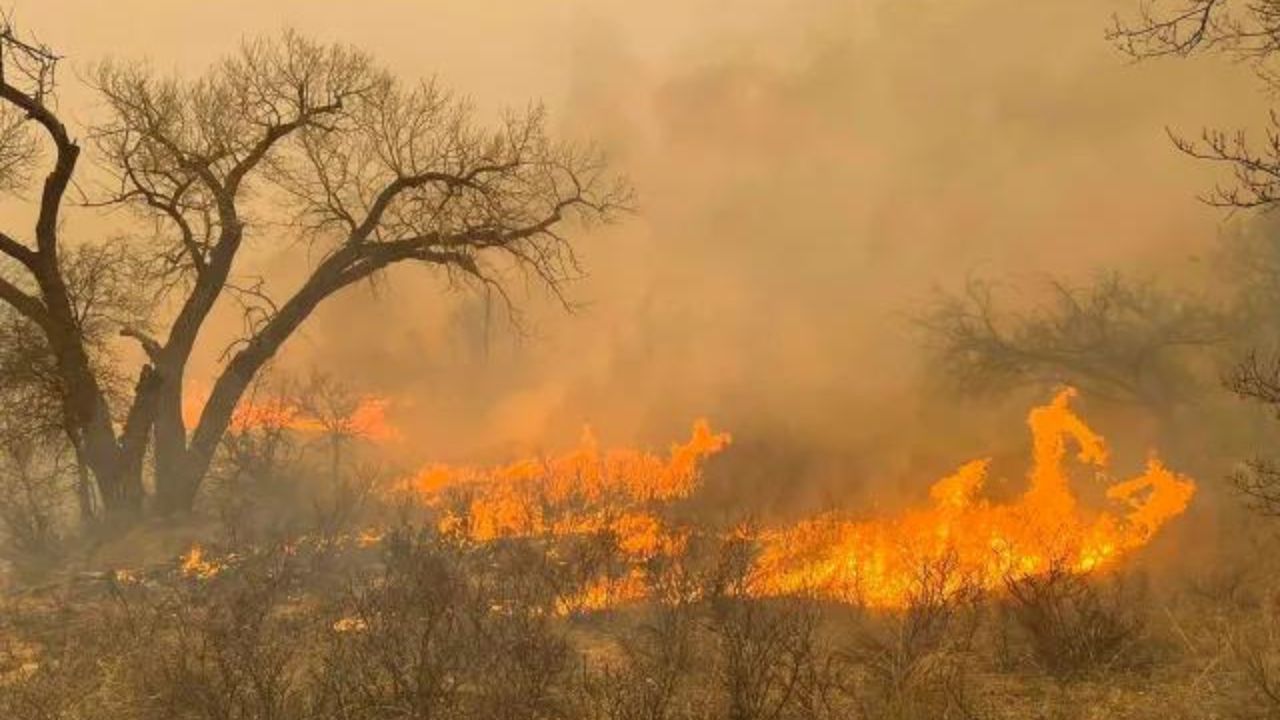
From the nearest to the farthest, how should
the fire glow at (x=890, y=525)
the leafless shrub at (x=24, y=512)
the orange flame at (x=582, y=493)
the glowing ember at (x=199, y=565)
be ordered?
the fire glow at (x=890, y=525)
the glowing ember at (x=199, y=565)
the orange flame at (x=582, y=493)
the leafless shrub at (x=24, y=512)

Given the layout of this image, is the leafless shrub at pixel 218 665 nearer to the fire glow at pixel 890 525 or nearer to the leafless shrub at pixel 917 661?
the fire glow at pixel 890 525

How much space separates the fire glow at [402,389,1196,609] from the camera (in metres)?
9.97

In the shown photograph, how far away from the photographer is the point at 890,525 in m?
12.3

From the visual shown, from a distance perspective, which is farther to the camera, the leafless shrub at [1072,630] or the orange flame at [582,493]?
the orange flame at [582,493]

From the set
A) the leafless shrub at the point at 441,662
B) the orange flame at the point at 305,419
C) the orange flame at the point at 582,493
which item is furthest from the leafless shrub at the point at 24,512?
the leafless shrub at the point at 441,662

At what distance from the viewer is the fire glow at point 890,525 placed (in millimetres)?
9969

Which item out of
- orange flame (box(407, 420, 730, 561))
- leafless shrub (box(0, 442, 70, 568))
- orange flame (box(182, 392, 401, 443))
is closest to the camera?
orange flame (box(407, 420, 730, 561))

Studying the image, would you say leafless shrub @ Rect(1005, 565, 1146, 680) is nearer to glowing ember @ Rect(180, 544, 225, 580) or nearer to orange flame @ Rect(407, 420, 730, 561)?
orange flame @ Rect(407, 420, 730, 561)

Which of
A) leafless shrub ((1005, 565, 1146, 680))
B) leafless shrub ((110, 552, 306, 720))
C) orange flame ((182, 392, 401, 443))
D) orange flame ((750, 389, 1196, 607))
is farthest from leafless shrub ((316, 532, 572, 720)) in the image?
orange flame ((182, 392, 401, 443))

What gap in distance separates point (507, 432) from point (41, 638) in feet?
58.3

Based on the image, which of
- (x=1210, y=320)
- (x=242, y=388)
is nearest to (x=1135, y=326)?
(x=1210, y=320)

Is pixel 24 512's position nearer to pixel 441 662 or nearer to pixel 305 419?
pixel 305 419

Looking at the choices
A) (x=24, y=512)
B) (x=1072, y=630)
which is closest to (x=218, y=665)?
(x=1072, y=630)

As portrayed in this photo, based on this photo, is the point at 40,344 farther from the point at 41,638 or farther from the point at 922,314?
the point at 922,314
